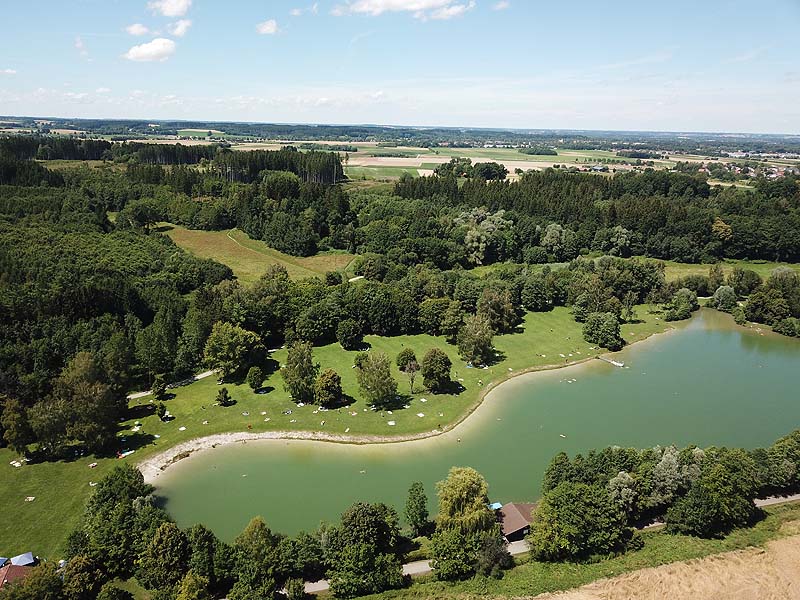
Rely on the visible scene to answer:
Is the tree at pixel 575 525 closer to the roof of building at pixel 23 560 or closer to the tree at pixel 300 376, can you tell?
the tree at pixel 300 376

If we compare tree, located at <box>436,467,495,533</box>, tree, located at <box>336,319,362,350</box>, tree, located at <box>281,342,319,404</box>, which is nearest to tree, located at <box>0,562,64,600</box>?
tree, located at <box>436,467,495,533</box>

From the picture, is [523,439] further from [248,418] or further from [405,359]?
[248,418]

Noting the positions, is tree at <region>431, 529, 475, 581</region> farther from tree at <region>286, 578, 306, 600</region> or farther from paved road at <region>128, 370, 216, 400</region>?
paved road at <region>128, 370, 216, 400</region>

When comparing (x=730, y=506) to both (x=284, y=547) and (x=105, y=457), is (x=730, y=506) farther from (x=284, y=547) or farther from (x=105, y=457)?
(x=105, y=457)

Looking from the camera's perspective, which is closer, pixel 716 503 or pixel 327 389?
pixel 716 503

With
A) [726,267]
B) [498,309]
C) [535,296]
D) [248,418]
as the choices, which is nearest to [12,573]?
[248,418]

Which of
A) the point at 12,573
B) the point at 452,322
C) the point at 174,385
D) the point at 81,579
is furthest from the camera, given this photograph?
the point at 452,322

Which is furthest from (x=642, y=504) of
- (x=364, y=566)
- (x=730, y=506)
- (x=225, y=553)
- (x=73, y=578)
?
(x=73, y=578)
